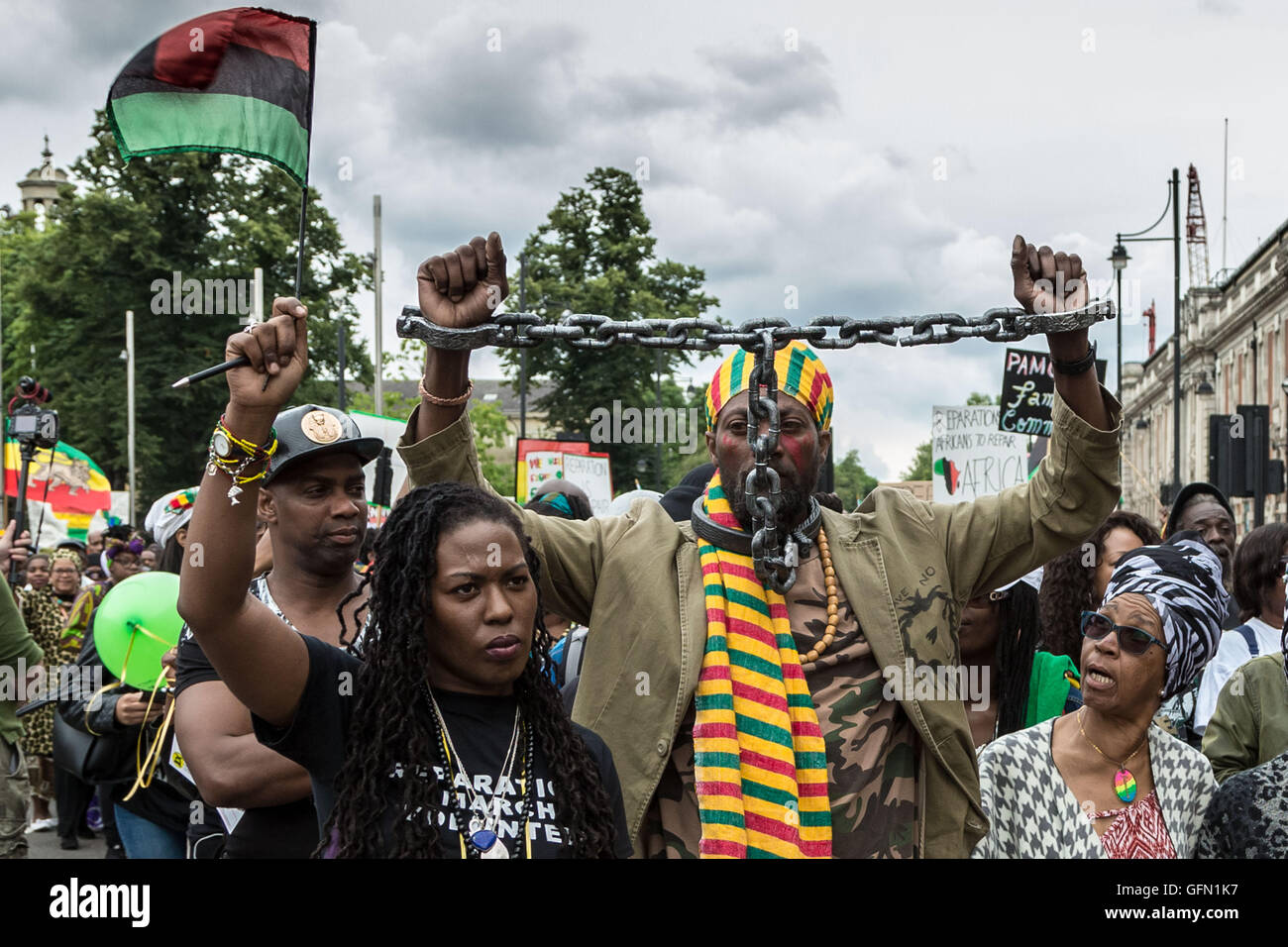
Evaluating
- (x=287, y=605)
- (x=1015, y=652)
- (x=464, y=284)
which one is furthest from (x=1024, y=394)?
(x=464, y=284)

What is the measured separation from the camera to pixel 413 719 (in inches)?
→ 99.0

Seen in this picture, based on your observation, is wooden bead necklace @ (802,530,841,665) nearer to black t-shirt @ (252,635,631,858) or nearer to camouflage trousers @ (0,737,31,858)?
black t-shirt @ (252,635,631,858)

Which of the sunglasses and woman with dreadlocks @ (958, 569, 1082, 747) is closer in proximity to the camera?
the sunglasses

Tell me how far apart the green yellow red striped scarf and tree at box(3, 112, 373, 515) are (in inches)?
1293

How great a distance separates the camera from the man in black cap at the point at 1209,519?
698 centimetres

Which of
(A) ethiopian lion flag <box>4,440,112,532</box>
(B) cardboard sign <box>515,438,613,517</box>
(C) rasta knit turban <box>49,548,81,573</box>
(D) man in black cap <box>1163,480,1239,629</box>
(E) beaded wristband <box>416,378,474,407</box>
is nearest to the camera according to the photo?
(E) beaded wristband <box>416,378,474,407</box>

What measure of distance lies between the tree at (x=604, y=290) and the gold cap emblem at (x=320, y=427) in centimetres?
3146

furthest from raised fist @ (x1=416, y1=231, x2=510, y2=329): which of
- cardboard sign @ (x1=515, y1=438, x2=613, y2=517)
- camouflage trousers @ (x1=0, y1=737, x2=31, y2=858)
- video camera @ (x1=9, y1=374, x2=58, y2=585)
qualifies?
cardboard sign @ (x1=515, y1=438, x2=613, y2=517)

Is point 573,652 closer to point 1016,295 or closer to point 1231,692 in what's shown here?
point 1231,692

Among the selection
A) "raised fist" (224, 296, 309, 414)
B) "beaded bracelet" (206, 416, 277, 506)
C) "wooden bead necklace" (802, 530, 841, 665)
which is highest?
"raised fist" (224, 296, 309, 414)

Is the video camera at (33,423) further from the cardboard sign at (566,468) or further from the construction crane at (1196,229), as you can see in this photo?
the construction crane at (1196,229)

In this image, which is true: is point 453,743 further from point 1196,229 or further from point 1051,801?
point 1196,229

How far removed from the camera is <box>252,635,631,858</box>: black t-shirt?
250cm
